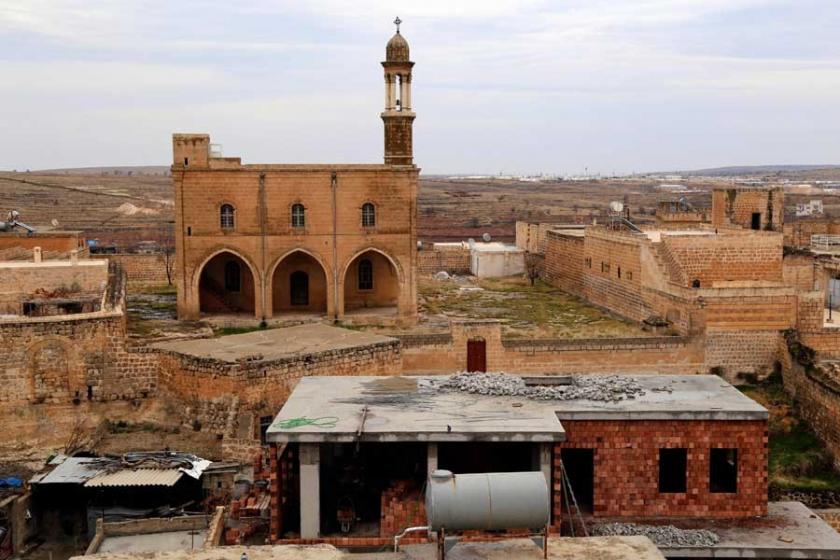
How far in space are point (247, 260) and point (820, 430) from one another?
639 inches

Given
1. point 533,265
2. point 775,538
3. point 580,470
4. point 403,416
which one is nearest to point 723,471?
point 775,538

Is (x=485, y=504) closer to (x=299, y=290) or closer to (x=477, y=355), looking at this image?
(x=477, y=355)

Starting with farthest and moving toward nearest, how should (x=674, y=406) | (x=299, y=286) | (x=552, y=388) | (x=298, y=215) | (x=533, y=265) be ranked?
(x=533, y=265), (x=299, y=286), (x=298, y=215), (x=552, y=388), (x=674, y=406)

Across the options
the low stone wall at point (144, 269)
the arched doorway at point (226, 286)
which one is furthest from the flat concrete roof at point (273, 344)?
the low stone wall at point (144, 269)

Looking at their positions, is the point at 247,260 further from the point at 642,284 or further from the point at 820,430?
the point at 820,430

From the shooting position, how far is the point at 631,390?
1520 cm

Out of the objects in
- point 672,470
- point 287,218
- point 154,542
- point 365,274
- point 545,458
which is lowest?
point 154,542

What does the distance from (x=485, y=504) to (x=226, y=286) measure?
75.7ft

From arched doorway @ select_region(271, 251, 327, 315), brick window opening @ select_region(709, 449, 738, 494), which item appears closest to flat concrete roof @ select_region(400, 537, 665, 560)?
brick window opening @ select_region(709, 449, 738, 494)

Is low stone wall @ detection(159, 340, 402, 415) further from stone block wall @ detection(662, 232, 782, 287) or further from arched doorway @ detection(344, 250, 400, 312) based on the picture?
stone block wall @ detection(662, 232, 782, 287)

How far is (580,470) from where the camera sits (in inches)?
586

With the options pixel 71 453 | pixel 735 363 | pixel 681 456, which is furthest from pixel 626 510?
pixel 735 363

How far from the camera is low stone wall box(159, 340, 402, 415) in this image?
68.9 ft

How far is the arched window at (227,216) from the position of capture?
29.3 meters
